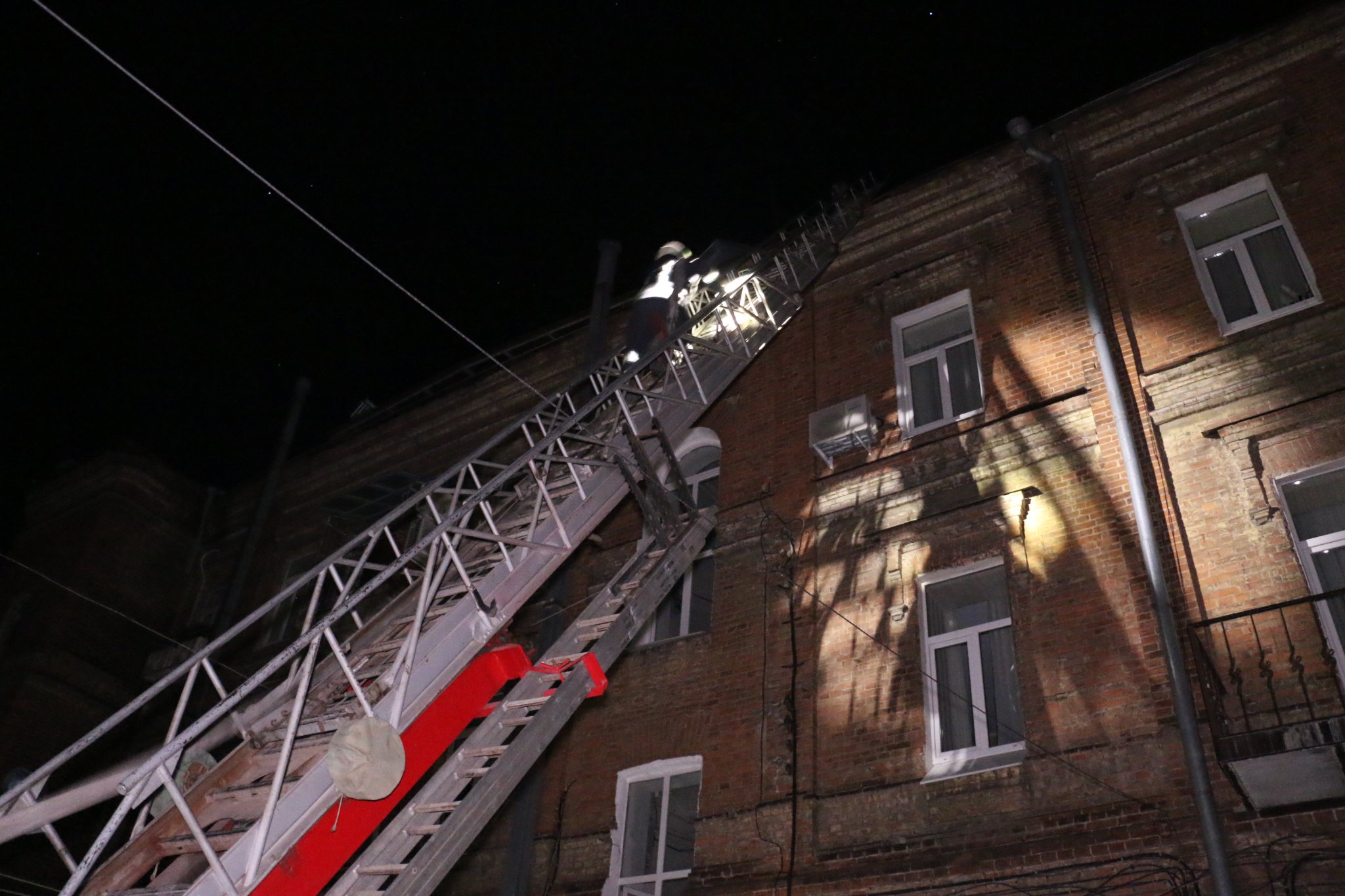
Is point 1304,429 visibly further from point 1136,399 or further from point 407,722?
point 407,722

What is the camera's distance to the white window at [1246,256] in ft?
31.0

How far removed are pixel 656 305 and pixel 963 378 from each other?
11.7 ft

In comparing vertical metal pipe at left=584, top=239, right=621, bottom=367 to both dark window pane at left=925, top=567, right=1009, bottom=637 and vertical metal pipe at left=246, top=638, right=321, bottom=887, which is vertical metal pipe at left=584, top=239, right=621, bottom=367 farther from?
vertical metal pipe at left=246, top=638, right=321, bottom=887

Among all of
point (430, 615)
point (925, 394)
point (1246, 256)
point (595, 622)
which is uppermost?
point (1246, 256)

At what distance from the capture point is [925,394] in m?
11.1

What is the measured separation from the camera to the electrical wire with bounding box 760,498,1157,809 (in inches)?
296

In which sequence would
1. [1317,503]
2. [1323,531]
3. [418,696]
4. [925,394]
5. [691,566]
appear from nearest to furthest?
[418,696]
[1323,531]
[1317,503]
[925,394]
[691,566]

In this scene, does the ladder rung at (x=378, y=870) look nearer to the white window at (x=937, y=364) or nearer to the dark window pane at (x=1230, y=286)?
the white window at (x=937, y=364)

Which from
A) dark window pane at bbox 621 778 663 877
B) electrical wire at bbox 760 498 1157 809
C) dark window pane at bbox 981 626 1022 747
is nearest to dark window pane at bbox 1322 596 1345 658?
electrical wire at bbox 760 498 1157 809

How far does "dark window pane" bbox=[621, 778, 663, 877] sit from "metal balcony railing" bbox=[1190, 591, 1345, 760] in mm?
5039

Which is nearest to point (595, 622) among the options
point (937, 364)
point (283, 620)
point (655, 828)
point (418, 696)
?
point (418, 696)

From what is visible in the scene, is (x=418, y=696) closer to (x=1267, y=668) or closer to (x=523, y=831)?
(x=523, y=831)

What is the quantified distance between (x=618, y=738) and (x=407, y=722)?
4.38 m

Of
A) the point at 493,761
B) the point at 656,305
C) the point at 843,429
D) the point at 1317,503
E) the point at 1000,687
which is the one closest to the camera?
the point at 493,761
